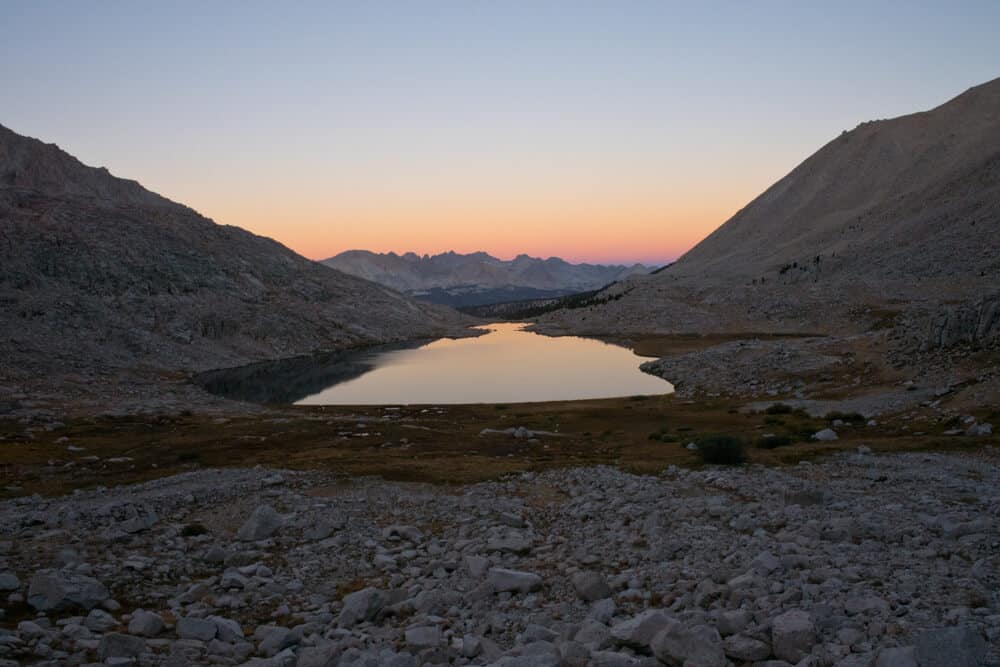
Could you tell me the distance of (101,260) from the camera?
5118 inches

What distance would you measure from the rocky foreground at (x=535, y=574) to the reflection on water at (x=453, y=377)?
5086 cm

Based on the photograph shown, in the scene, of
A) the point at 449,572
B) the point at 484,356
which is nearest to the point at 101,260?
the point at 484,356

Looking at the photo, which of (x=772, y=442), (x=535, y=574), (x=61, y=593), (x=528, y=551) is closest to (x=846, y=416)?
(x=772, y=442)

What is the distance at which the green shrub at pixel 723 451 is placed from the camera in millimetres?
26953

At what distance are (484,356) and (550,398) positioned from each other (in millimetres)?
52546

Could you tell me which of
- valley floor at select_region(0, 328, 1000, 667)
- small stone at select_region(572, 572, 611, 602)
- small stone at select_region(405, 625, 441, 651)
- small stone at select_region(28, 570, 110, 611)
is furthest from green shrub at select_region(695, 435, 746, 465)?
small stone at select_region(28, 570, 110, 611)

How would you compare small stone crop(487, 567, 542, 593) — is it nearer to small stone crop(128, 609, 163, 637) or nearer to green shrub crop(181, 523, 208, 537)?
small stone crop(128, 609, 163, 637)

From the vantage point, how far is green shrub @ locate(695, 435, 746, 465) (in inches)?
1061

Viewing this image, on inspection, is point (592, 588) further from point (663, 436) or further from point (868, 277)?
point (868, 277)

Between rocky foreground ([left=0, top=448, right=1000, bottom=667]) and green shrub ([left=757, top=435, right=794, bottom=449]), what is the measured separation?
6.47 m

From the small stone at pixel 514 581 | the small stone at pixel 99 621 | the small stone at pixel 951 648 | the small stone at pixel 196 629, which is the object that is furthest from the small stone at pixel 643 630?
the small stone at pixel 99 621

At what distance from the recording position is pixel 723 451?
2702cm

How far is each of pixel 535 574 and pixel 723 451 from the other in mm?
15137

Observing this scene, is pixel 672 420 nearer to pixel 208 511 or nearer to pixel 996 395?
pixel 996 395
